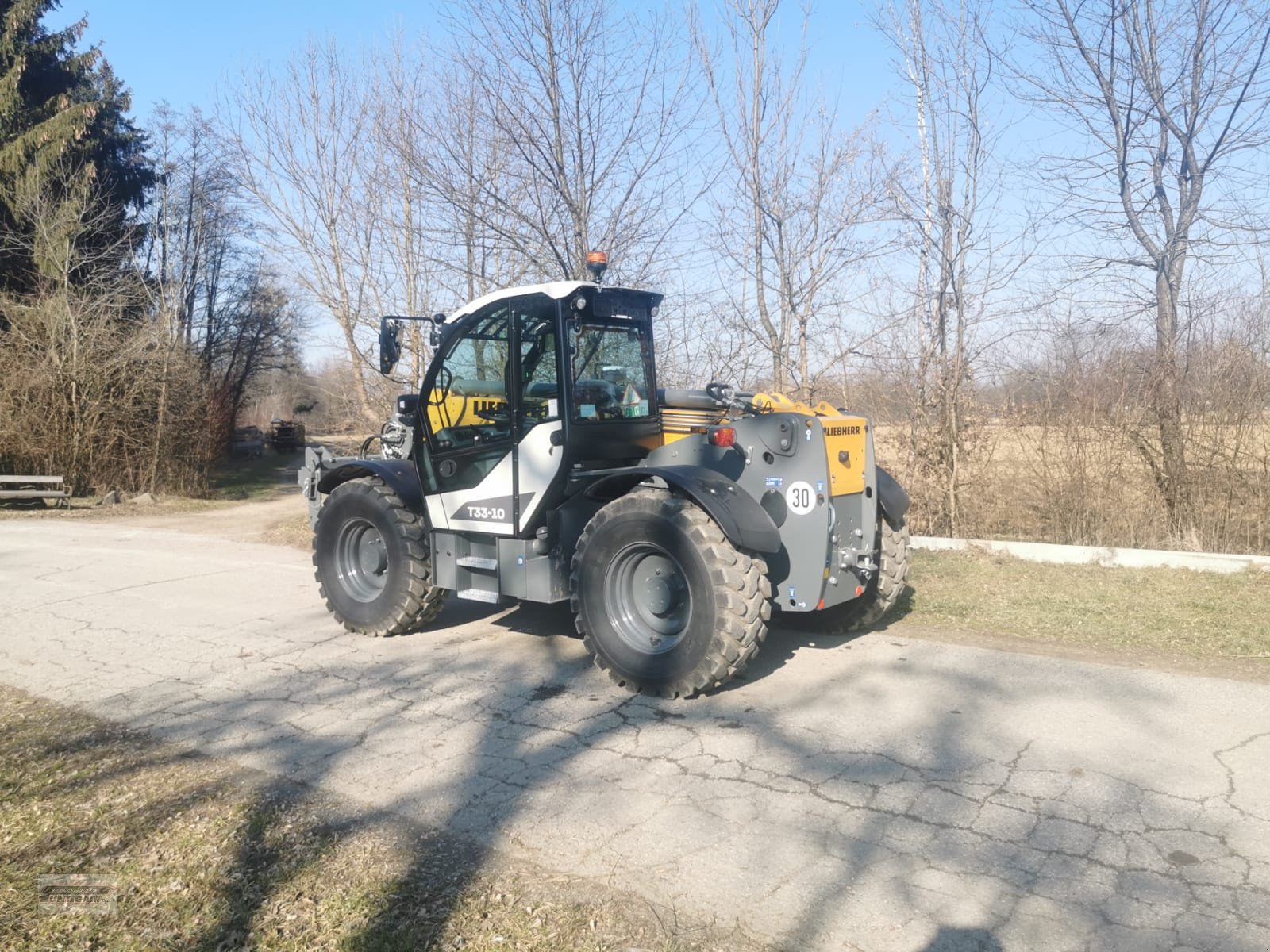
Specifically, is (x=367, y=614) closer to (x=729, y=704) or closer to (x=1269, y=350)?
(x=729, y=704)

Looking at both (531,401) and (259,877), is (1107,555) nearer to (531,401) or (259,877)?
(531,401)

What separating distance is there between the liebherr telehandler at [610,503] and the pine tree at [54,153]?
16.5 meters

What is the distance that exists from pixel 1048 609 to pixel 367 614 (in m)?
5.42

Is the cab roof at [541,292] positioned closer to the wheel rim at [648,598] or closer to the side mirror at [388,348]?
the side mirror at [388,348]

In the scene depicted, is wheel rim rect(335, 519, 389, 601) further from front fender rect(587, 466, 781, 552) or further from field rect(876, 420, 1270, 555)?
field rect(876, 420, 1270, 555)

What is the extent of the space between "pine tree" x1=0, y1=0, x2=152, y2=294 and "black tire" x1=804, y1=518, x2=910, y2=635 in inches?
745

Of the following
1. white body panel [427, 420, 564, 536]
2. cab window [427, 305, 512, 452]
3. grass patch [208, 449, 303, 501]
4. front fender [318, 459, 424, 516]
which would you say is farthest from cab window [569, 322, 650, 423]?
grass patch [208, 449, 303, 501]

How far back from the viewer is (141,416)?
19.8 metres

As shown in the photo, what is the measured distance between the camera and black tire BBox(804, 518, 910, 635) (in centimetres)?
691

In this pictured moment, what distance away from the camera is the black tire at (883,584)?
691cm

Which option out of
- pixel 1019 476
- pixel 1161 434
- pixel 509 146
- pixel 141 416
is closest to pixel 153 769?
pixel 509 146

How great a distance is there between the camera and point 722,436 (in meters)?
6.08

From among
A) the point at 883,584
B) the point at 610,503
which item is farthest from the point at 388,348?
the point at 883,584

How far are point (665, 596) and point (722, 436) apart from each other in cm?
107
